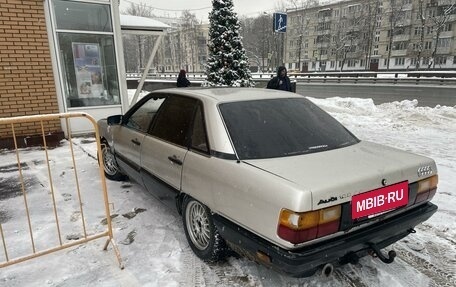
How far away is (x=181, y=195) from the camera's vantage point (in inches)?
119

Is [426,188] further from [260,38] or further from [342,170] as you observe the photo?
[260,38]

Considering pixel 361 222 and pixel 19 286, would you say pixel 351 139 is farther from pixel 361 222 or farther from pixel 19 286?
pixel 19 286

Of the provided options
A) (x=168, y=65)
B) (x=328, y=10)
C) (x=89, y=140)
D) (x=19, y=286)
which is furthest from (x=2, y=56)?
(x=168, y=65)

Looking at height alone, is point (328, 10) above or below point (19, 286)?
above

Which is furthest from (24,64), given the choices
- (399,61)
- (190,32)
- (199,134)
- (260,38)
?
(190,32)

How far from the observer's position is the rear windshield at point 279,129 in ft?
8.50

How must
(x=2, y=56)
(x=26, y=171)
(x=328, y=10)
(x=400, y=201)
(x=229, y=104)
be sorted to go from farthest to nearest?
(x=328, y=10) → (x=2, y=56) → (x=26, y=171) → (x=229, y=104) → (x=400, y=201)

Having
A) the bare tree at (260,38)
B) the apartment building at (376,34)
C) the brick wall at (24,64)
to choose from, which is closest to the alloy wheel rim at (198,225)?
the brick wall at (24,64)

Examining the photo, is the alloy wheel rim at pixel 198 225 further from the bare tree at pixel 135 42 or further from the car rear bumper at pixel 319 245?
the bare tree at pixel 135 42

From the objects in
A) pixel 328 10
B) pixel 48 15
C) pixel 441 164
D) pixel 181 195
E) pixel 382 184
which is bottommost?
pixel 441 164

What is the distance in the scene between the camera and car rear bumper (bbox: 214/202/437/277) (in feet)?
6.68

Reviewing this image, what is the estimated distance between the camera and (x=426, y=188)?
8.46 feet

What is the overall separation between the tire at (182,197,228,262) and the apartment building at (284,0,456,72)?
4840 cm

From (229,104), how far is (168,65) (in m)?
83.4
